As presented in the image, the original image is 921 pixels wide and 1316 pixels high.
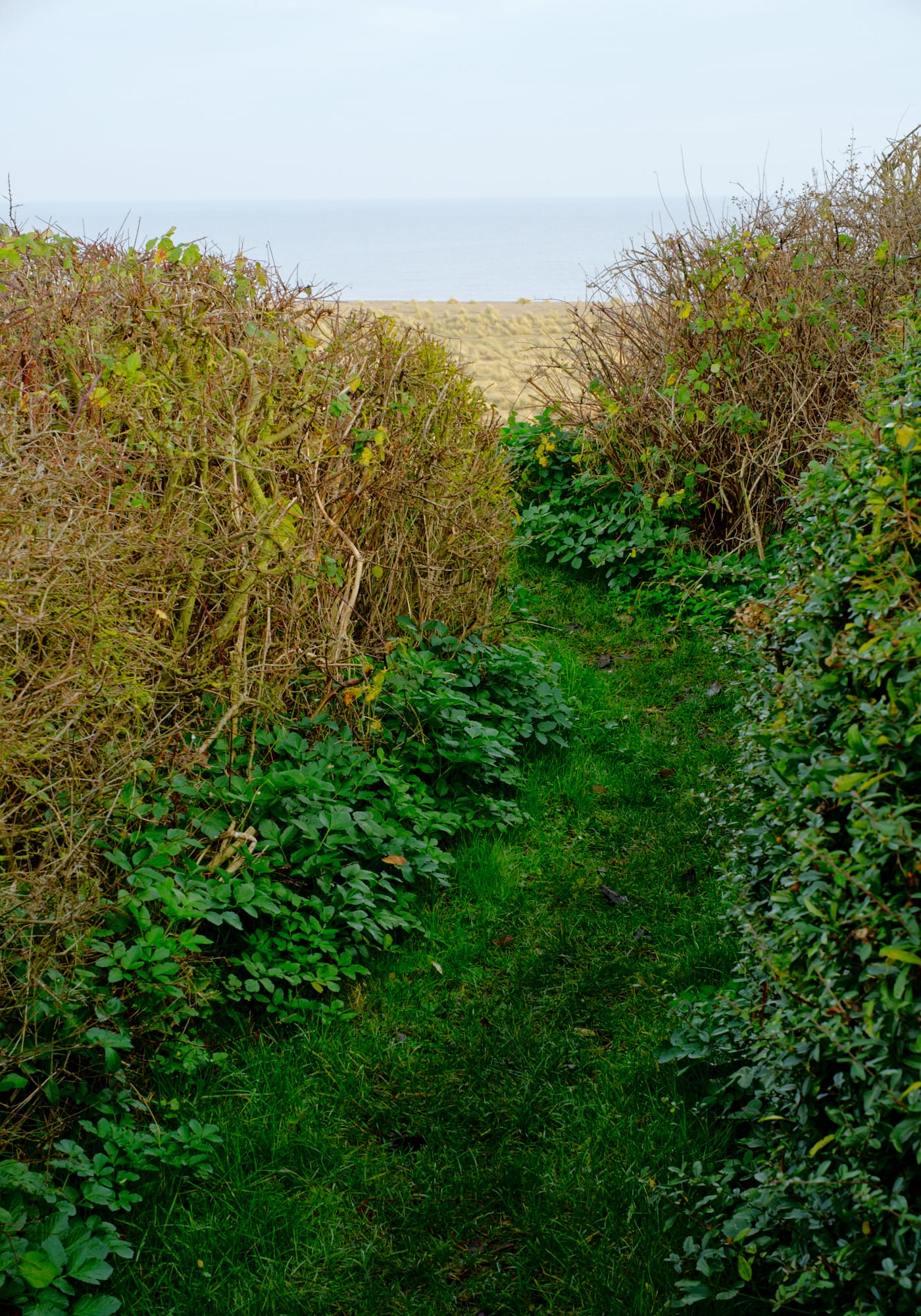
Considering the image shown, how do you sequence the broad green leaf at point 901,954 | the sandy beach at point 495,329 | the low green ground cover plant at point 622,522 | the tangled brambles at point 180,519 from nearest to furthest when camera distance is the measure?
the broad green leaf at point 901,954 → the tangled brambles at point 180,519 → the low green ground cover plant at point 622,522 → the sandy beach at point 495,329

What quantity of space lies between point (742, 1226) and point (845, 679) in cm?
133

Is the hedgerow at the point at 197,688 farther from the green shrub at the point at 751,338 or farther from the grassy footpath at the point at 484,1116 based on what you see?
the green shrub at the point at 751,338

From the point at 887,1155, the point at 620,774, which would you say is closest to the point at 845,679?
the point at 887,1155

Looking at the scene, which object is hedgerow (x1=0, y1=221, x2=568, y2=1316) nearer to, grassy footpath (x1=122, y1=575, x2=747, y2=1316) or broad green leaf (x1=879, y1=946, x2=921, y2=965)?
grassy footpath (x1=122, y1=575, x2=747, y2=1316)

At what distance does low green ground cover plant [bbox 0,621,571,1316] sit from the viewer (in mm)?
2645

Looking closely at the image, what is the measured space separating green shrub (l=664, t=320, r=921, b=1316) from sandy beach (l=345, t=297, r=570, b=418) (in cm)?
1048

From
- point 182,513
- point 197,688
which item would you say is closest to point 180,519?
point 182,513

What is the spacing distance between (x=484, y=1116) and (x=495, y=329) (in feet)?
60.2

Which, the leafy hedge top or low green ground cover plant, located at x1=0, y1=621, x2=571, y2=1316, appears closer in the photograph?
low green ground cover plant, located at x1=0, y1=621, x2=571, y2=1316

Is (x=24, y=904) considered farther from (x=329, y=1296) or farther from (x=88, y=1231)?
(x=329, y=1296)

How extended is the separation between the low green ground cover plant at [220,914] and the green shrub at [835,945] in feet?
4.53

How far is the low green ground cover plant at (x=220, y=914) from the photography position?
2645mm

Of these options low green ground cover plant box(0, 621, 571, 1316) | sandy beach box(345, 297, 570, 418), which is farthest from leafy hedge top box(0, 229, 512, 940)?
sandy beach box(345, 297, 570, 418)

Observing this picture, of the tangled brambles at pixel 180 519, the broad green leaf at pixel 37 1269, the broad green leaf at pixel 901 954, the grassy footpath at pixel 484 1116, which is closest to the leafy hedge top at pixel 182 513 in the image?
the tangled brambles at pixel 180 519
